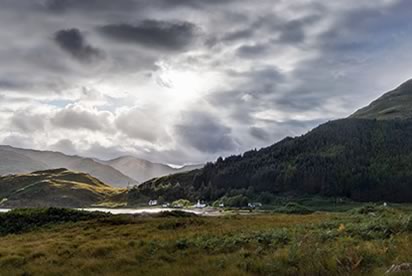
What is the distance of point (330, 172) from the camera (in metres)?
161

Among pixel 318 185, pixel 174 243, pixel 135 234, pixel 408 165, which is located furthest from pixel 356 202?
pixel 174 243

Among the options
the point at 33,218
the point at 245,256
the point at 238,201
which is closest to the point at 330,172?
the point at 238,201

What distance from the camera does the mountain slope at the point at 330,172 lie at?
15062 cm

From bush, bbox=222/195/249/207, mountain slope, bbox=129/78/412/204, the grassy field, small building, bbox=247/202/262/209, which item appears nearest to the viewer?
the grassy field

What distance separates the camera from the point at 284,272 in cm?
1191

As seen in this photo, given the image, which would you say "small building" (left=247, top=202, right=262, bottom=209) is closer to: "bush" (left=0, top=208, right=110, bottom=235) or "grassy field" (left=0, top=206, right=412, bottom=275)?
"bush" (left=0, top=208, right=110, bottom=235)

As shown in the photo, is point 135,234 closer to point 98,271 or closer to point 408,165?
point 98,271

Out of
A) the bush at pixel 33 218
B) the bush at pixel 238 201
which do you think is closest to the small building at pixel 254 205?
the bush at pixel 238 201

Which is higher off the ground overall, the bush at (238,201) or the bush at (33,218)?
the bush at (238,201)

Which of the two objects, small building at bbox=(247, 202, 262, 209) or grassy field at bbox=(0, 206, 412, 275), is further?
small building at bbox=(247, 202, 262, 209)

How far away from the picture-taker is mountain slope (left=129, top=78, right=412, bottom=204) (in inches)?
5930

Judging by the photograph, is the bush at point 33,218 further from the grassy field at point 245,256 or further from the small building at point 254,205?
the small building at point 254,205

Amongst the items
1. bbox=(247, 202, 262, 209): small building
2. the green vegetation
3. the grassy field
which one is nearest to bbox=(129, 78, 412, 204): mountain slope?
the green vegetation

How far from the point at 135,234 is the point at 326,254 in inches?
902
